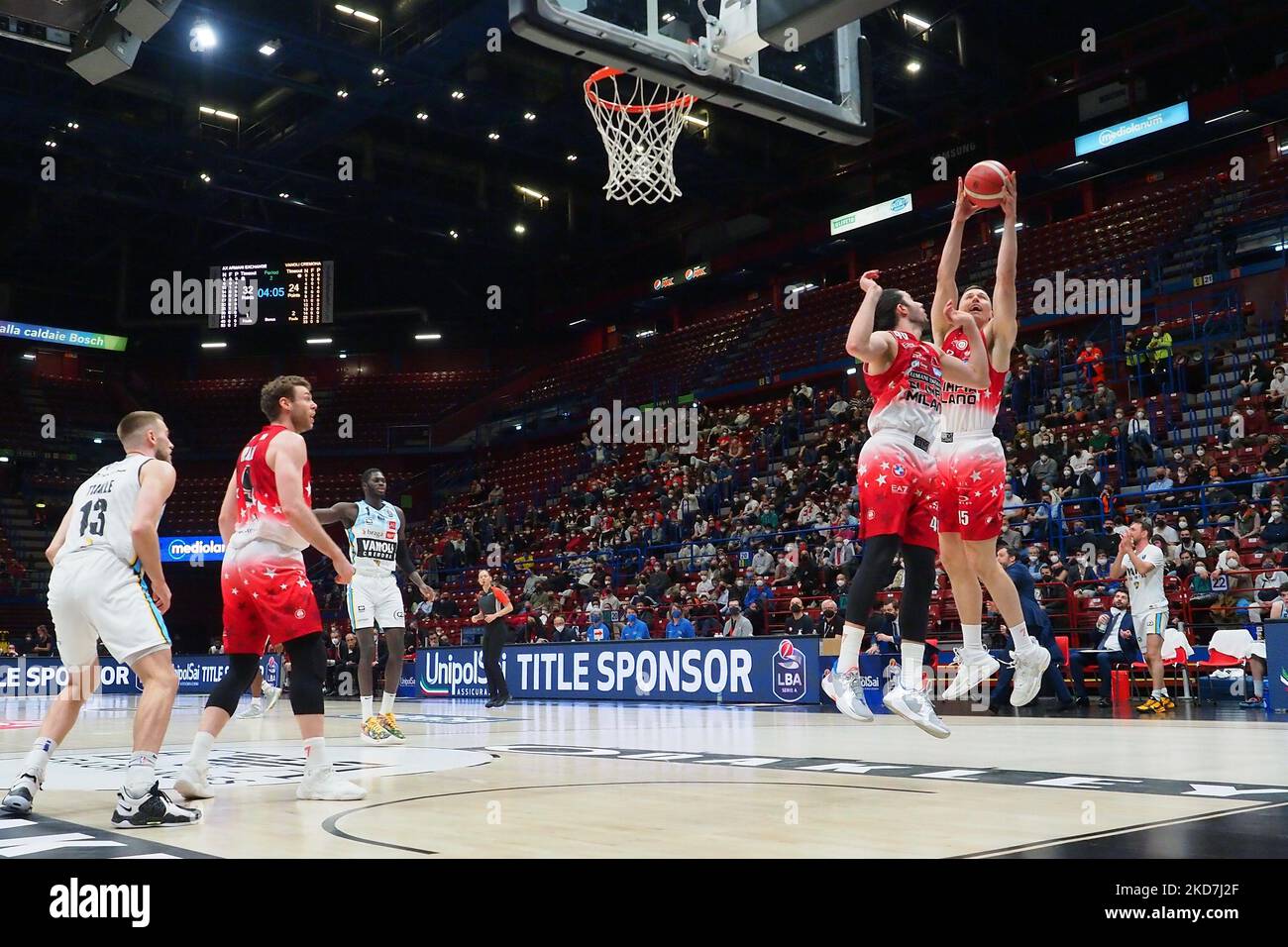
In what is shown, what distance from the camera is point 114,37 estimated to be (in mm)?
9297

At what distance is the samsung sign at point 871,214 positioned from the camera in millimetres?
26562

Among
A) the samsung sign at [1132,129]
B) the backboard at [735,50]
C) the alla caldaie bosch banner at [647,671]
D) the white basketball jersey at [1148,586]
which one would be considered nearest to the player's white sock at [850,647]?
the backboard at [735,50]

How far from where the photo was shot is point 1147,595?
1209 centimetres

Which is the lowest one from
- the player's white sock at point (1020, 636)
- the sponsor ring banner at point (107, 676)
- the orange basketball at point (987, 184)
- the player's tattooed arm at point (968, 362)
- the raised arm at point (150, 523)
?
the sponsor ring banner at point (107, 676)

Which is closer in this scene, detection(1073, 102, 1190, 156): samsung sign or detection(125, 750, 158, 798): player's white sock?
detection(125, 750, 158, 798): player's white sock

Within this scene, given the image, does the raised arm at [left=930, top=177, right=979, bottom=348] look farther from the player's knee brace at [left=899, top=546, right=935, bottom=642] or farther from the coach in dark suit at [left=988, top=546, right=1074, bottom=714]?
the coach in dark suit at [left=988, top=546, right=1074, bottom=714]

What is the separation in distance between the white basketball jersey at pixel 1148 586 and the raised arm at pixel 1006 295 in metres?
6.74

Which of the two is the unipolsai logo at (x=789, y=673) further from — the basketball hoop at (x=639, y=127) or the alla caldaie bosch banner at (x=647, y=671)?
the basketball hoop at (x=639, y=127)

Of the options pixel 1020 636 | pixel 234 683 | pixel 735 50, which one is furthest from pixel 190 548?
pixel 1020 636

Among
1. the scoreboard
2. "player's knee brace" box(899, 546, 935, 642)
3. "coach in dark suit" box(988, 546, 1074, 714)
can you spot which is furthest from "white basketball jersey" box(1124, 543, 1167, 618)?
the scoreboard

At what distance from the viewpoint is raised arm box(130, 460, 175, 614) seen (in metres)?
5.27

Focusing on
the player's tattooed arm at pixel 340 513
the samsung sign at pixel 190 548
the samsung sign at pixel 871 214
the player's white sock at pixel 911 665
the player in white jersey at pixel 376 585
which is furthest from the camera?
the samsung sign at pixel 190 548

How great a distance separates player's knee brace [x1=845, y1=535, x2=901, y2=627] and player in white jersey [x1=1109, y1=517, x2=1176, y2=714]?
6.94 meters
